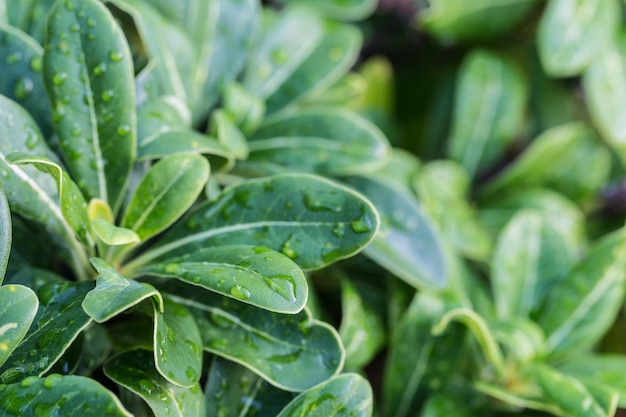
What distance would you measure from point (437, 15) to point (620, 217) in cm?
53

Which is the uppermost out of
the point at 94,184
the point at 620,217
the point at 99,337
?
the point at 94,184

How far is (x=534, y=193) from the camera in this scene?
1.21m

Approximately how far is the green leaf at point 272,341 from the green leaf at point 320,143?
25 cm

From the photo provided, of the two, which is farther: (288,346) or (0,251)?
(288,346)

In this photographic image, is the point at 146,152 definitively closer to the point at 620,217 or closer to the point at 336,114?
the point at 336,114

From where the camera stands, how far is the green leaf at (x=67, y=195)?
582mm

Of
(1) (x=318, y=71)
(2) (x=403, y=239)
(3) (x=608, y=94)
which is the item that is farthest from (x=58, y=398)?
(3) (x=608, y=94)

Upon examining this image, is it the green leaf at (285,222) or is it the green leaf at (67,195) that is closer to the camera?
the green leaf at (67,195)

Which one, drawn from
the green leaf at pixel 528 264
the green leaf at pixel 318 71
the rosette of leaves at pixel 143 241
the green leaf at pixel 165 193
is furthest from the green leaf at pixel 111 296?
the green leaf at pixel 528 264

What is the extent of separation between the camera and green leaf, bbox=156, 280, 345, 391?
705 mm

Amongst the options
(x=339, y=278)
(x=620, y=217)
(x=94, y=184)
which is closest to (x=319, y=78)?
(x=339, y=278)

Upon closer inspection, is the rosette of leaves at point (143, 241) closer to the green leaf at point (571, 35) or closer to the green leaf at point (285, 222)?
the green leaf at point (285, 222)

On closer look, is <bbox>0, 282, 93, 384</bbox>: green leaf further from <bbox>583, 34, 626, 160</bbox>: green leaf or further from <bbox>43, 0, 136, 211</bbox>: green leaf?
<bbox>583, 34, 626, 160</bbox>: green leaf

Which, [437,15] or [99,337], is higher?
[437,15]
